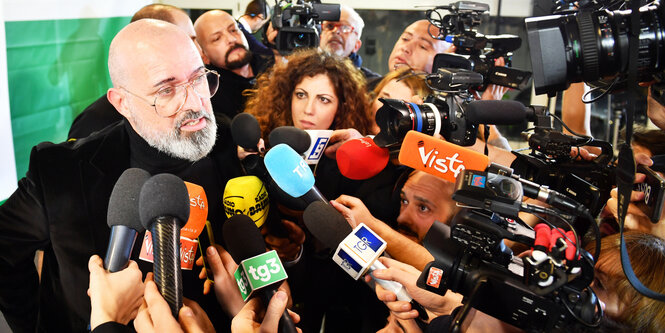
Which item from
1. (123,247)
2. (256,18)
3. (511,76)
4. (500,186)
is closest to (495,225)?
(500,186)

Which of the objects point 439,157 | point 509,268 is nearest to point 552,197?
point 509,268

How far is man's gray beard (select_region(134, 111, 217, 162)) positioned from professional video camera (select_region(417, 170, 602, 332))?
810 mm

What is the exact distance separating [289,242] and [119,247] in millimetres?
709

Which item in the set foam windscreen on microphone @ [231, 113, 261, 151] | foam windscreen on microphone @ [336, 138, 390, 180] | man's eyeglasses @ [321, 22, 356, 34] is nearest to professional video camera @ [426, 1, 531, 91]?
foam windscreen on microphone @ [336, 138, 390, 180]

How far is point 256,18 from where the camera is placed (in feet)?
12.4

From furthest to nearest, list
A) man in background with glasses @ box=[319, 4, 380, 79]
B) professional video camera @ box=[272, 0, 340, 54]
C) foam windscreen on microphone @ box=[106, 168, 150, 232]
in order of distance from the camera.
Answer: man in background with glasses @ box=[319, 4, 380, 79] → professional video camera @ box=[272, 0, 340, 54] → foam windscreen on microphone @ box=[106, 168, 150, 232]

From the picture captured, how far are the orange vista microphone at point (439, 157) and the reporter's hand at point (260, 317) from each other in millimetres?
462

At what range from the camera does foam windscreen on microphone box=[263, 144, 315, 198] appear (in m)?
1.19

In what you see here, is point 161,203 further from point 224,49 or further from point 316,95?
point 224,49

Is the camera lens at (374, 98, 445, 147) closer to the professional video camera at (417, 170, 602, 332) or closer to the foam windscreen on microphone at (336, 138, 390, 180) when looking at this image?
the foam windscreen on microphone at (336, 138, 390, 180)

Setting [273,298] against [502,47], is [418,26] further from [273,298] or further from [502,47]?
[273,298]

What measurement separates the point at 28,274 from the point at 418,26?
7.80 feet

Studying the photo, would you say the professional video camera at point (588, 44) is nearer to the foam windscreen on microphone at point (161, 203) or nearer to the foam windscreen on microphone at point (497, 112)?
the foam windscreen on microphone at point (497, 112)

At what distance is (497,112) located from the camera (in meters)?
1.25
